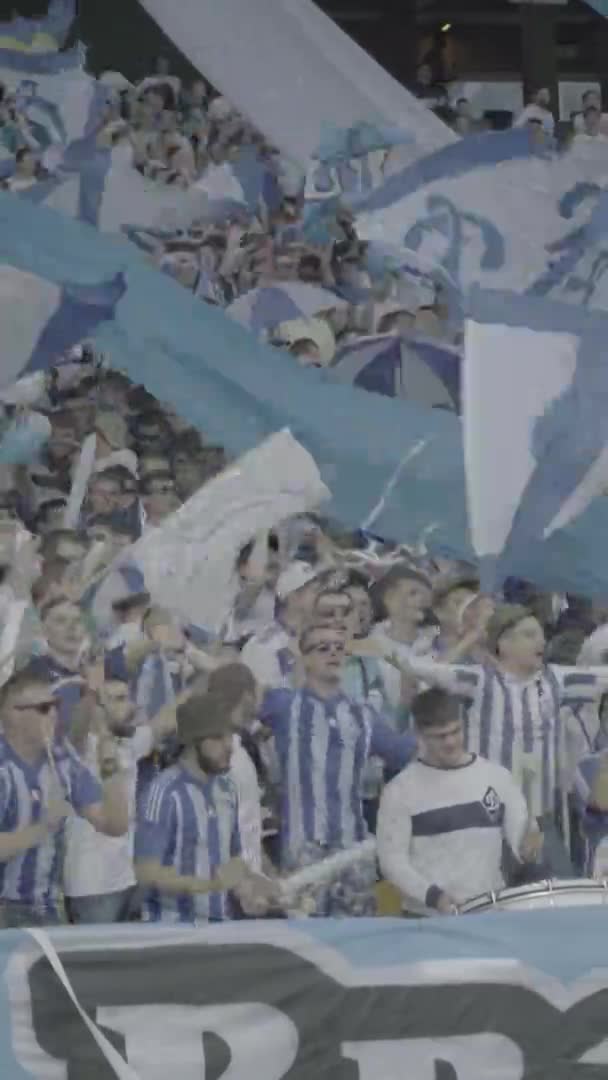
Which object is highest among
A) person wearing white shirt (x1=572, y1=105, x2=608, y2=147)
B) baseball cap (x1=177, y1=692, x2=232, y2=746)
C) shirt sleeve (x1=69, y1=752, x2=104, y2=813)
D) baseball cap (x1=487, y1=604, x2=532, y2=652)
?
person wearing white shirt (x1=572, y1=105, x2=608, y2=147)

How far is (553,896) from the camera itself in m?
3.64

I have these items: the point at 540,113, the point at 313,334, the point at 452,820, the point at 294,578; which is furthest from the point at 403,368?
the point at 452,820

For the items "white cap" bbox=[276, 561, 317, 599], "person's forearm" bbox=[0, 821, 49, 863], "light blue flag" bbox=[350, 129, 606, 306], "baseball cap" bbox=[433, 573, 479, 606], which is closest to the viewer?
"person's forearm" bbox=[0, 821, 49, 863]

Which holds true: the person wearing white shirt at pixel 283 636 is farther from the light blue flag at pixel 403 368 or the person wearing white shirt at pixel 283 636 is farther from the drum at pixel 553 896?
the drum at pixel 553 896

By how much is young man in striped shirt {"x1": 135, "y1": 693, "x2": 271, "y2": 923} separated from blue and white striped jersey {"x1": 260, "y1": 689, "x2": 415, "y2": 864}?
27 centimetres

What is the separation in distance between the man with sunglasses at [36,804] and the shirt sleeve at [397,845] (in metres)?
0.70

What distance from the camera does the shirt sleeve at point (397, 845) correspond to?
4488 millimetres

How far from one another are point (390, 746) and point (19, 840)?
1.08m

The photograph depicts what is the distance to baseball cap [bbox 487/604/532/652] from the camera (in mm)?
5180

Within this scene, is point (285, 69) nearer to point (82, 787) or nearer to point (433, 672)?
point (433, 672)

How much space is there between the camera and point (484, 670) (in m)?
5.10

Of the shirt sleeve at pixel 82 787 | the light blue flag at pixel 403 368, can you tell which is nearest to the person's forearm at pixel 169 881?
the shirt sleeve at pixel 82 787

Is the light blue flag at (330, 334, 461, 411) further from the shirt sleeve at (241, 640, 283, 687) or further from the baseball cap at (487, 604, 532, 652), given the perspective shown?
the shirt sleeve at (241, 640, 283, 687)

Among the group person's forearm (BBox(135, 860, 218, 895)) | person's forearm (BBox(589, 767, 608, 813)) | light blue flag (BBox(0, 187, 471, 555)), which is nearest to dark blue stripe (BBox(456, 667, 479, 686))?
person's forearm (BBox(589, 767, 608, 813))
